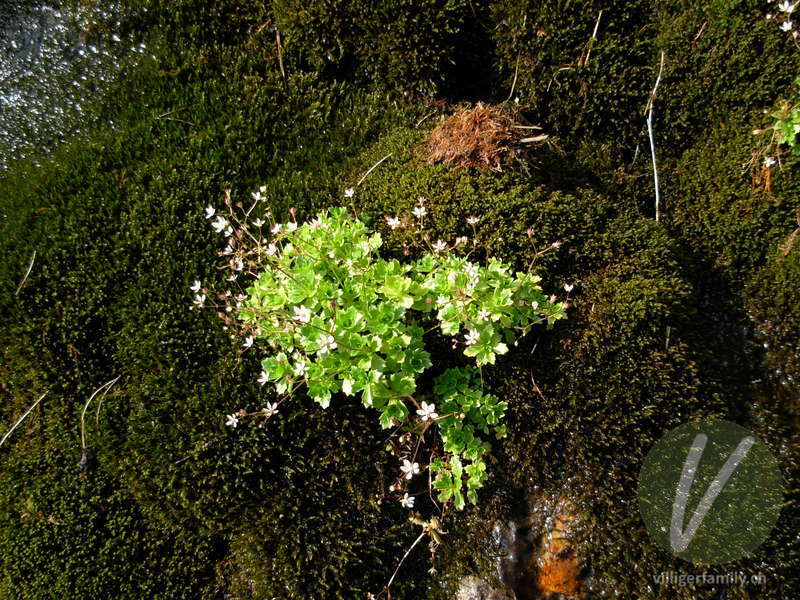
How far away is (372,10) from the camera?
Answer: 383 centimetres

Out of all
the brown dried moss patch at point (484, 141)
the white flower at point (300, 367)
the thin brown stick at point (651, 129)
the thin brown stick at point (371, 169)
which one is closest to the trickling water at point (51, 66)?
the thin brown stick at point (371, 169)

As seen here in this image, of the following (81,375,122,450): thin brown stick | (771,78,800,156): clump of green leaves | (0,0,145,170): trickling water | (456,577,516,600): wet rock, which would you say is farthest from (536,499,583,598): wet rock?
(0,0,145,170): trickling water

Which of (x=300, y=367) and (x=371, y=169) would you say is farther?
(x=371, y=169)

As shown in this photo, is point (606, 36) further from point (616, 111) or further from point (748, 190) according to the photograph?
point (748, 190)

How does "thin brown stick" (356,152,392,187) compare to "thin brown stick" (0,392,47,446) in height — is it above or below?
above

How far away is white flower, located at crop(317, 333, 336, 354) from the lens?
2426 mm

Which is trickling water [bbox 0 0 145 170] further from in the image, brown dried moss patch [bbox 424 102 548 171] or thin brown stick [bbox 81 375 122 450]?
brown dried moss patch [bbox 424 102 548 171]

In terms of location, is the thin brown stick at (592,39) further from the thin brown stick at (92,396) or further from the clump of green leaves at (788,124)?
the thin brown stick at (92,396)

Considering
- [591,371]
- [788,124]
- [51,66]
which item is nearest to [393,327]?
[591,371]

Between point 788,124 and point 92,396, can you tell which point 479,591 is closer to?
point 92,396

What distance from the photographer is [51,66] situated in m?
3.81

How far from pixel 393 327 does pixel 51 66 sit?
11.6 ft

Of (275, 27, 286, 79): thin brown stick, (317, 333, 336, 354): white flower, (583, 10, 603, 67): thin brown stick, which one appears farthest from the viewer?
(275, 27, 286, 79): thin brown stick

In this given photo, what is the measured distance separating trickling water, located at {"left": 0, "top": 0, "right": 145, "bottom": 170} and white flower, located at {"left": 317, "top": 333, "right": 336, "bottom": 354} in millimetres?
2793
